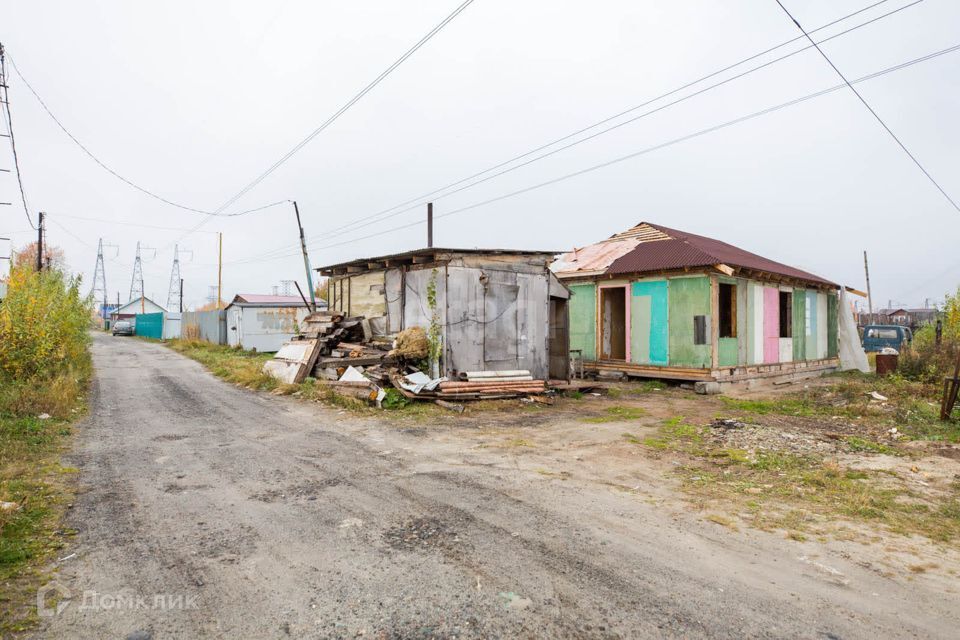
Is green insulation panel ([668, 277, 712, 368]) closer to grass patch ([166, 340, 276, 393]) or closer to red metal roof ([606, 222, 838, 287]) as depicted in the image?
red metal roof ([606, 222, 838, 287])

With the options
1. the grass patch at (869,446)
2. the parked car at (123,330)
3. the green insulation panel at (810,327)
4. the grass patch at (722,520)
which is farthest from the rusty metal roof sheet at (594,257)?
the parked car at (123,330)

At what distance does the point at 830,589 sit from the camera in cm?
352

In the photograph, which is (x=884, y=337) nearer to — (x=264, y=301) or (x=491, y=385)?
(x=491, y=385)

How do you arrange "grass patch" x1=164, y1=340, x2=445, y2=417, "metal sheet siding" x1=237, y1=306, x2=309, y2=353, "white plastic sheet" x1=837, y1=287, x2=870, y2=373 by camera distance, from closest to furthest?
"grass patch" x1=164, y1=340, x2=445, y2=417
"white plastic sheet" x1=837, y1=287, x2=870, y2=373
"metal sheet siding" x1=237, y1=306, x2=309, y2=353

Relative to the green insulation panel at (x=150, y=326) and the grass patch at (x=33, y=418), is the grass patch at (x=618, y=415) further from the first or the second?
the green insulation panel at (x=150, y=326)

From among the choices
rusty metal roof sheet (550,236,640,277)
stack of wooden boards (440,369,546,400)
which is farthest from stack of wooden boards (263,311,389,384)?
rusty metal roof sheet (550,236,640,277)

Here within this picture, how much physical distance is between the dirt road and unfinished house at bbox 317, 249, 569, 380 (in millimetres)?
6035

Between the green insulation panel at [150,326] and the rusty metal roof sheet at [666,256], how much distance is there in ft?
139

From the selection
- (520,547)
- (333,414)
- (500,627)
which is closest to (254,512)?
(520,547)

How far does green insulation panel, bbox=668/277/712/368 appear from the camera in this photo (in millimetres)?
14500

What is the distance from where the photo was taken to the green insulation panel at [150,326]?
45.4 meters

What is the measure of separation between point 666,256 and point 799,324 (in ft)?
22.6

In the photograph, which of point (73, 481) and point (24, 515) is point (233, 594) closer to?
point (24, 515)

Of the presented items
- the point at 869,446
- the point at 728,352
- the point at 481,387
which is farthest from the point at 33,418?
the point at 728,352
